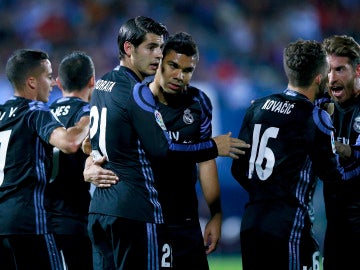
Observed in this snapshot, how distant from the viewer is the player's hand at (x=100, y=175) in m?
5.07

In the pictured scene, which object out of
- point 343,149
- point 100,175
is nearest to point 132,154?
point 100,175

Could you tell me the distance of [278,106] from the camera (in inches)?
213

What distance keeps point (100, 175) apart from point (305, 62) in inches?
62.9

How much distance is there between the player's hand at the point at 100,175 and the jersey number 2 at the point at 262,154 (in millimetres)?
1030

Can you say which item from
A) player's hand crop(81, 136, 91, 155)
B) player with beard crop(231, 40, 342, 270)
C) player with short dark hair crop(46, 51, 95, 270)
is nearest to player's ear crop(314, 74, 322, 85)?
player with beard crop(231, 40, 342, 270)

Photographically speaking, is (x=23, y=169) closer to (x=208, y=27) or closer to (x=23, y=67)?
(x=23, y=67)

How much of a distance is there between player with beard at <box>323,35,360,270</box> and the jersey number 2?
0.63 m

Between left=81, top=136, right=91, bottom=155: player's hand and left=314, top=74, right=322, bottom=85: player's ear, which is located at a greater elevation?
left=314, top=74, right=322, bottom=85: player's ear

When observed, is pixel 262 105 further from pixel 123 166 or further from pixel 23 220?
pixel 23 220

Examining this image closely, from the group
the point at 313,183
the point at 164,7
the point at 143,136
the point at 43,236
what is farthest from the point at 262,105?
the point at 164,7

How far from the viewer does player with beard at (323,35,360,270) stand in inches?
233

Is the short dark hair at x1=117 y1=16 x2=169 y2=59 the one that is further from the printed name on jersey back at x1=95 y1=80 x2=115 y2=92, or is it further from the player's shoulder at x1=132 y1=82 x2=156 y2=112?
the player's shoulder at x1=132 y1=82 x2=156 y2=112

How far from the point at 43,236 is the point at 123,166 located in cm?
127

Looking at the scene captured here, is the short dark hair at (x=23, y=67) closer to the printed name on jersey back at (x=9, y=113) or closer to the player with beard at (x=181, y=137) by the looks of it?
the printed name on jersey back at (x=9, y=113)
